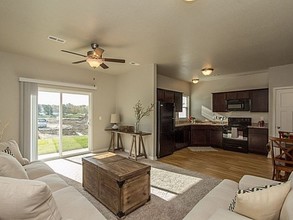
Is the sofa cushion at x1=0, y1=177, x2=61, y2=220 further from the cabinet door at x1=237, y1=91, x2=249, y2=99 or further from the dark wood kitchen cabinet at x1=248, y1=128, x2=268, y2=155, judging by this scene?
the cabinet door at x1=237, y1=91, x2=249, y2=99

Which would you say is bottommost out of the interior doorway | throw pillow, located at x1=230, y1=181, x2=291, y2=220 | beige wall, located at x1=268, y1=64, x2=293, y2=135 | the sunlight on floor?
the sunlight on floor

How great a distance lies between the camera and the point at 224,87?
680 centimetres

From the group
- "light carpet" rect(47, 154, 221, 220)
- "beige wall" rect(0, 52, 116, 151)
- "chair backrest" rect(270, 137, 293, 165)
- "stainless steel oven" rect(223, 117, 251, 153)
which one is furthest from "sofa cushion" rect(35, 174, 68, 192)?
"stainless steel oven" rect(223, 117, 251, 153)

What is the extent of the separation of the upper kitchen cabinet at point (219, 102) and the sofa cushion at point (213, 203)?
4978mm

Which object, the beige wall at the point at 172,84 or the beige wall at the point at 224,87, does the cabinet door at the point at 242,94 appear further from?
the beige wall at the point at 172,84

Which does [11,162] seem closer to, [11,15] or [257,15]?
[11,15]

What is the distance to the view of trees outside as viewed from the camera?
463 centimetres

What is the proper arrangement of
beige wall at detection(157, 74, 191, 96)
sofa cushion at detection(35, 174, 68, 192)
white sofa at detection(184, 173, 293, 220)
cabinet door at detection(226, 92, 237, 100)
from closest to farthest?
1. white sofa at detection(184, 173, 293, 220)
2. sofa cushion at detection(35, 174, 68, 192)
3. cabinet door at detection(226, 92, 237, 100)
4. beige wall at detection(157, 74, 191, 96)

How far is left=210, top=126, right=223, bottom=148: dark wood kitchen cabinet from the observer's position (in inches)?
249

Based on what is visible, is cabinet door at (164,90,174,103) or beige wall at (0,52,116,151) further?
cabinet door at (164,90,174,103)

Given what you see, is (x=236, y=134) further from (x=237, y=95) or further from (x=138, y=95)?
(x=138, y=95)

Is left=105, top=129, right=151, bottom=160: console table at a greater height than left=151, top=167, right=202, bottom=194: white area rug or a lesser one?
greater

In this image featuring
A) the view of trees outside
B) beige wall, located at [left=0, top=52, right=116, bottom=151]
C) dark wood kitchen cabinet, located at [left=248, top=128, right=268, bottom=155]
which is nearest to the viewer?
beige wall, located at [left=0, top=52, right=116, bottom=151]

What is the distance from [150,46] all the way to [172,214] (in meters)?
3.09
